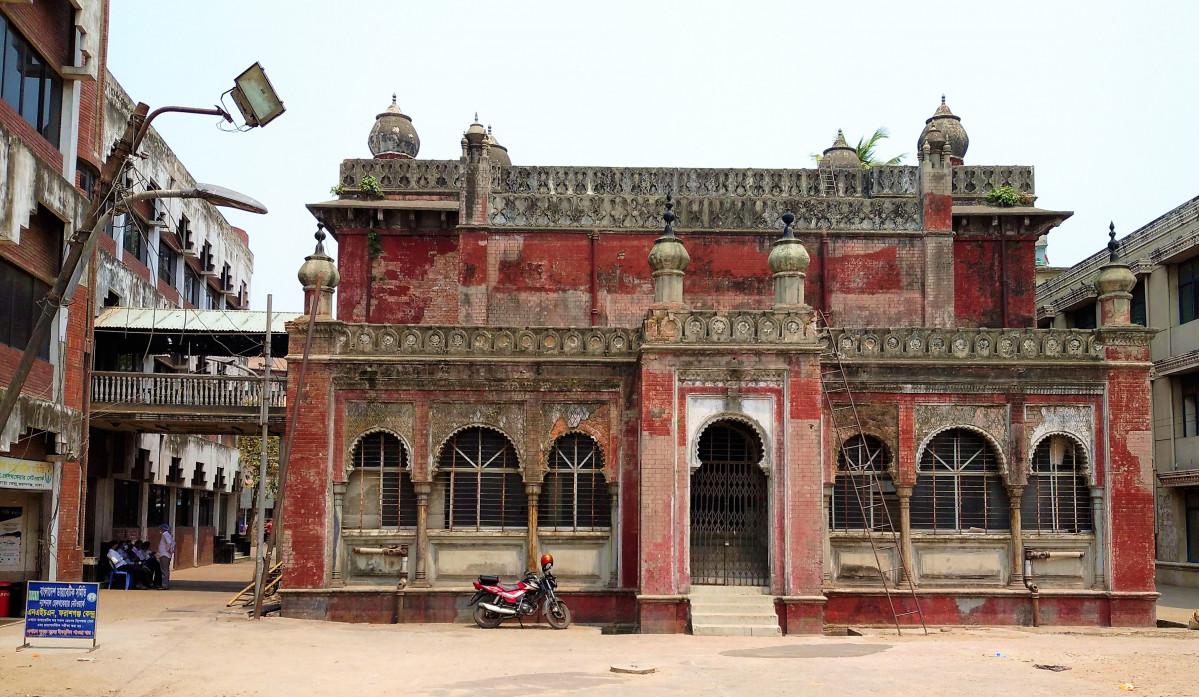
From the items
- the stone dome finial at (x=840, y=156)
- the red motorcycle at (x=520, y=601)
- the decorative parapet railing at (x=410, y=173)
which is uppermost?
the stone dome finial at (x=840, y=156)

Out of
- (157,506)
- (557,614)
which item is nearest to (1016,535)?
(557,614)

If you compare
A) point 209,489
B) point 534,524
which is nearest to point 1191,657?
point 534,524

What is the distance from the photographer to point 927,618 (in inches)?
822

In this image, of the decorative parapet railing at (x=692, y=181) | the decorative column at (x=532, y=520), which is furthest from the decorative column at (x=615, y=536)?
the decorative parapet railing at (x=692, y=181)

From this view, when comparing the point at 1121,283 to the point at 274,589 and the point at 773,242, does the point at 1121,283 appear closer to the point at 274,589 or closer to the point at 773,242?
the point at 773,242

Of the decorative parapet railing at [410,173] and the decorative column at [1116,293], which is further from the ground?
the decorative parapet railing at [410,173]

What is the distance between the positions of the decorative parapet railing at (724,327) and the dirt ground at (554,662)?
4988 mm

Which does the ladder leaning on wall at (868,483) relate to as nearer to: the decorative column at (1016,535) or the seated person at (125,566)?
the decorative column at (1016,535)

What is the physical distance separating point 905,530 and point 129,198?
576 inches

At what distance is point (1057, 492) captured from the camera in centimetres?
2159

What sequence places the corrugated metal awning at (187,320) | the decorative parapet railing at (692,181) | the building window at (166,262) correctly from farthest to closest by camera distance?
the building window at (166,262)
the corrugated metal awning at (187,320)
the decorative parapet railing at (692,181)

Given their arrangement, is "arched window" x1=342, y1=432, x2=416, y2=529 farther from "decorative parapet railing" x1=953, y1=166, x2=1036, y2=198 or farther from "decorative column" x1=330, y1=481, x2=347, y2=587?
"decorative parapet railing" x1=953, y1=166, x2=1036, y2=198

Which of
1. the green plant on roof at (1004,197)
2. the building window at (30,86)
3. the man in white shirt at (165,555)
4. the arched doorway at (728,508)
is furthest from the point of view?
the man in white shirt at (165,555)

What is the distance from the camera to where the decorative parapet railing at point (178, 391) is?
2581cm
